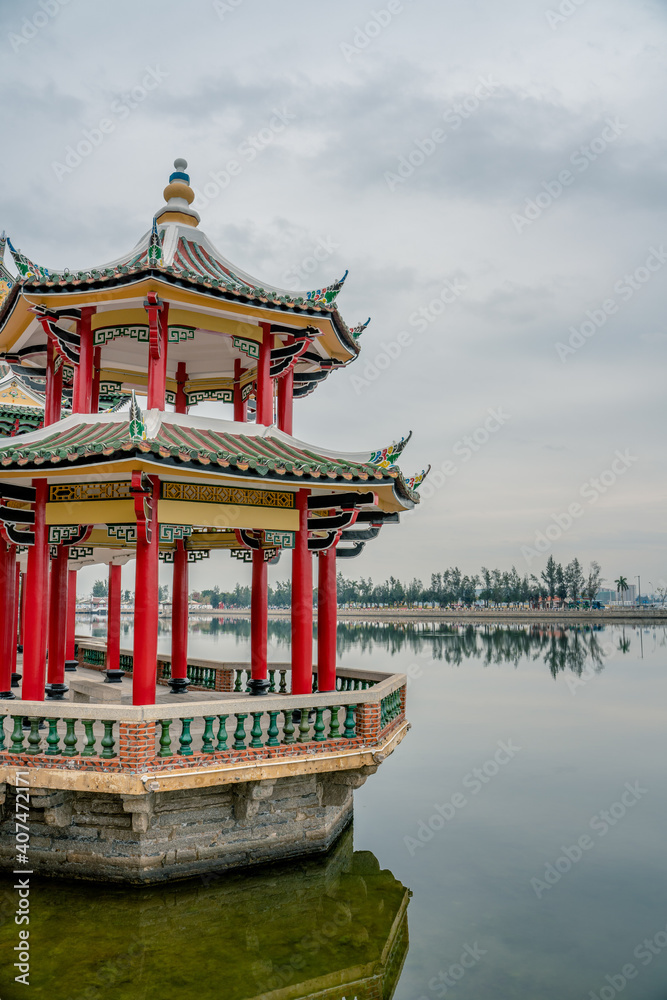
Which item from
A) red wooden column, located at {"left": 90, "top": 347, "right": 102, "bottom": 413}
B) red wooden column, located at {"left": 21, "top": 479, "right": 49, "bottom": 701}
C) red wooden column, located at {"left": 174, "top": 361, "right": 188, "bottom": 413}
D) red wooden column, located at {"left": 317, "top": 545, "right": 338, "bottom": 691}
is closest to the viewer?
red wooden column, located at {"left": 21, "top": 479, "right": 49, "bottom": 701}

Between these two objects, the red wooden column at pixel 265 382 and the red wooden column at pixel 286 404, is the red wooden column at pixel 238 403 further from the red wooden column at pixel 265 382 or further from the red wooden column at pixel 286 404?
the red wooden column at pixel 265 382

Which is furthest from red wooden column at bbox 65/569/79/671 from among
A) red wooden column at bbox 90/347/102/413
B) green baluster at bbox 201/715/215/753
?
green baluster at bbox 201/715/215/753

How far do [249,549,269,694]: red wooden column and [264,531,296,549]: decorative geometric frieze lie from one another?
1898 millimetres

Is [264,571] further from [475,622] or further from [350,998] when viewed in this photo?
[475,622]

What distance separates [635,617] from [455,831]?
305 ft

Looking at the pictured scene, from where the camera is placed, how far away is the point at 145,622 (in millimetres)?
10148

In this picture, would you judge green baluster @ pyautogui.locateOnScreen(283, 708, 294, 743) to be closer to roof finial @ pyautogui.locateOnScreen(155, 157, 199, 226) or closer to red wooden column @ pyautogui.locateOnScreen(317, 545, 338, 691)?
red wooden column @ pyautogui.locateOnScreen(317, 545, 338, 691)

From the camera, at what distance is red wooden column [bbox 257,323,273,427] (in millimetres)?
12555

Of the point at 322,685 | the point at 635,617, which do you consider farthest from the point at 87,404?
the point at 635,617

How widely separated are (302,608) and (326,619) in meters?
2.01

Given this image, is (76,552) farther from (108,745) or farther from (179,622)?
(108,745)

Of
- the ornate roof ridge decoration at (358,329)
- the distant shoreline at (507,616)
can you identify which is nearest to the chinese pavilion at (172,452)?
the ornate roof ridge decoration at (358,329)

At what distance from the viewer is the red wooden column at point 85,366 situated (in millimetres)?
12000

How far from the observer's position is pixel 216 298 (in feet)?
37.9
